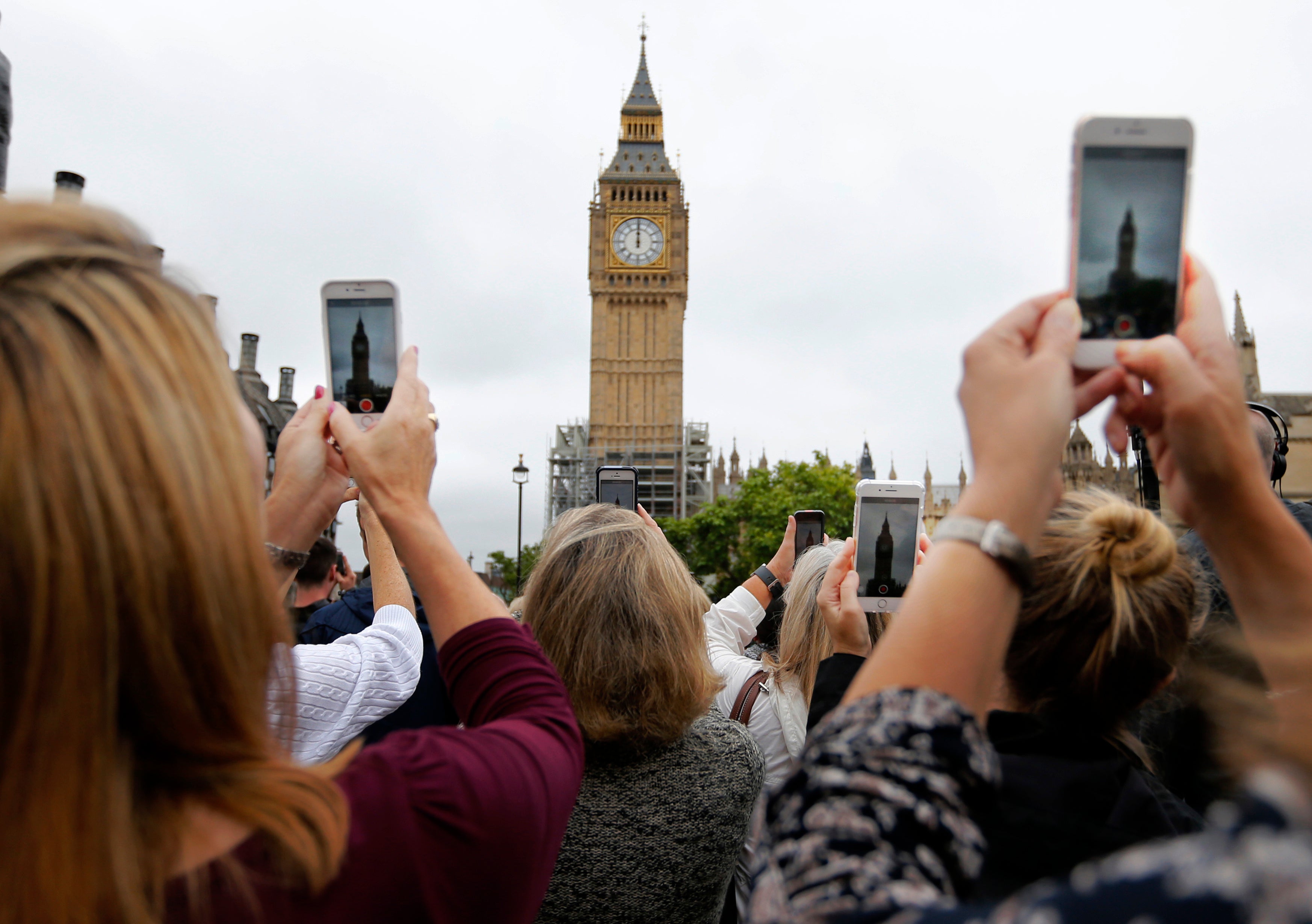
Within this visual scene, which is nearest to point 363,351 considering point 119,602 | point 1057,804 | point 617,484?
point 119,602

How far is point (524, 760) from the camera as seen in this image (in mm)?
1253

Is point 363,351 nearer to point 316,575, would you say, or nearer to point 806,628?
point 806,628

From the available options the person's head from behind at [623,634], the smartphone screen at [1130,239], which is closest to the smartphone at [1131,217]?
the smartphone screen at [1130,239]

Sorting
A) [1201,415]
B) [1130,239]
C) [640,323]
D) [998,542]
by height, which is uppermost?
[640,323]

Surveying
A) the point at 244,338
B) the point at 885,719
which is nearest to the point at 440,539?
the point at 885,719

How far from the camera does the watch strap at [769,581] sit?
4.50 m

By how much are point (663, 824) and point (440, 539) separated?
1.44 m

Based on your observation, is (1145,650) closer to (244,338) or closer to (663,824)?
(663,824)

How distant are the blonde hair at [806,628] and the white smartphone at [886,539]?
0.18 meters

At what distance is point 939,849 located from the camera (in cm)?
94

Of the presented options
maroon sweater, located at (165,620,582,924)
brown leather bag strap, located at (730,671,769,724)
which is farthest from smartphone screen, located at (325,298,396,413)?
brown leather bag strap, located at (730,671,769,724)

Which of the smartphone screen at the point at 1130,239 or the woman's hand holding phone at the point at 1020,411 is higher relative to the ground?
the smartphone screen at the point at 1130,239

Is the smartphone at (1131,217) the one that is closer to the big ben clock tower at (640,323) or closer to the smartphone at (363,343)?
the smartphone at (363,343)

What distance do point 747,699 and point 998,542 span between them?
8.43 feet
